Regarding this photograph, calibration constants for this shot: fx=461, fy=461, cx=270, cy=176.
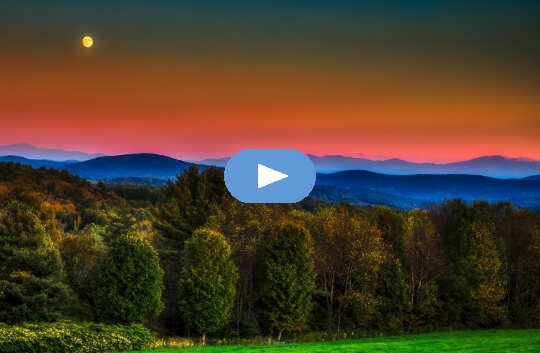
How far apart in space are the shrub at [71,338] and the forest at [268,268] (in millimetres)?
1569

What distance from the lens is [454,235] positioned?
55656 mm

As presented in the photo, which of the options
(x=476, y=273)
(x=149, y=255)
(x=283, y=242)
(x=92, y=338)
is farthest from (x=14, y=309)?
(x=476, y=273)

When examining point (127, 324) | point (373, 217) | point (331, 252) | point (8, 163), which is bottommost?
point (127, 324)

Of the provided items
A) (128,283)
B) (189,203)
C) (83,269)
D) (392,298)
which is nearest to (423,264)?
(392,298)

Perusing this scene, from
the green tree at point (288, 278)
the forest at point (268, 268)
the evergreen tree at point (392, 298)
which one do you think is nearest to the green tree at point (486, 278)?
the forest at point (268, 268)

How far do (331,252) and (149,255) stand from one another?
2183 centimetres

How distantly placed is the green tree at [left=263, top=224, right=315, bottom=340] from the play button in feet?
102

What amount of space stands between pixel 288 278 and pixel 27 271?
22406 mm

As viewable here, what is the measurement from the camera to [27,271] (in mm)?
34062

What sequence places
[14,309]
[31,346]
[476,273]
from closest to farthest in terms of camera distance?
[31,346] → [14,309] → [476,273]

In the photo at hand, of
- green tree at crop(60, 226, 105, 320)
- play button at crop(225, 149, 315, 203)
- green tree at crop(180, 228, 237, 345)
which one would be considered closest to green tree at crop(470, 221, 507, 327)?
green tree at crop(180, 228, 237, 345)

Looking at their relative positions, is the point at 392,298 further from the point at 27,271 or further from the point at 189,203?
the point at 27,271

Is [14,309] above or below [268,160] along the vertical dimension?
below

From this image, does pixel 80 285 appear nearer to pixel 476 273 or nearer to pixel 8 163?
pixel 476 273
